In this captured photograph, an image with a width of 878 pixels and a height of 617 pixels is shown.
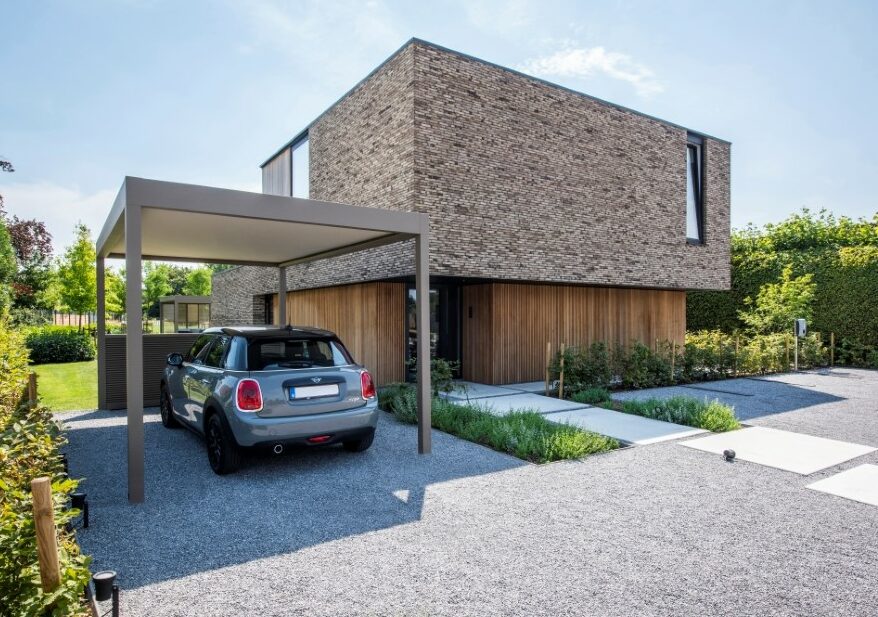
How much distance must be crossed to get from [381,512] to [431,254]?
6.37 metres

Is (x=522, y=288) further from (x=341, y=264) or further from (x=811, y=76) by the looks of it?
(x=811, y=76)

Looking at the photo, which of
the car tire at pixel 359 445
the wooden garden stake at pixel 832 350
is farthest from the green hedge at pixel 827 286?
the car tire at pixel 359 445

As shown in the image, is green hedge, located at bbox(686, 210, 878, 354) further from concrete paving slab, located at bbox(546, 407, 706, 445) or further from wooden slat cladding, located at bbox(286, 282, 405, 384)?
wooden slat cladding, located at bbox(286, 282, 405, 384)

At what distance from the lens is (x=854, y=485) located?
16.8 ft

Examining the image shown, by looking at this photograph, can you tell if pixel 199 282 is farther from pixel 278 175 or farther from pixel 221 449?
pixel 221 449

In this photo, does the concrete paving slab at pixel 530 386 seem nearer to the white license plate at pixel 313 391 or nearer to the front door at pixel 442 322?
the front door at pixel 442 322

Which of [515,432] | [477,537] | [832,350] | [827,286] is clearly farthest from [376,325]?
A: [827,286]

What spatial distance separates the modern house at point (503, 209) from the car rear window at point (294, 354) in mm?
4564

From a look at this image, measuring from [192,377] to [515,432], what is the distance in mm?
3924

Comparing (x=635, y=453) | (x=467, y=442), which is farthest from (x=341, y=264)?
(x=635, y=453)

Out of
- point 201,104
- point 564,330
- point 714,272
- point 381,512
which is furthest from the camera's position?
point 714,272

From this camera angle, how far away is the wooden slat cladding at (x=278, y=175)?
51.2 feet

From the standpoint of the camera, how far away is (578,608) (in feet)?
9.63

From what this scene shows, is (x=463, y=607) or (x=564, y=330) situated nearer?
(x=463, y=607)
